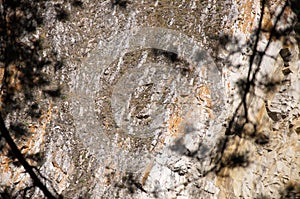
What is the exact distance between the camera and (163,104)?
155 inches

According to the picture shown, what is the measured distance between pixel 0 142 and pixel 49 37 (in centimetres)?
108

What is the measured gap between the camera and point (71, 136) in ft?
12.9

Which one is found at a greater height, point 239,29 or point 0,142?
point 239,29

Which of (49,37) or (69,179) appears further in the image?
(49,37)

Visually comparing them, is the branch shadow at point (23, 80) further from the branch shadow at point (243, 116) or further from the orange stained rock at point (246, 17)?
the orange stained rock at point (246, 17)

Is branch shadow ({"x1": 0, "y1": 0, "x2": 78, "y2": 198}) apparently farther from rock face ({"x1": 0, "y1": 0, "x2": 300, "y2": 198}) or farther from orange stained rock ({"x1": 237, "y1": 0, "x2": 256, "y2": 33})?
orange stained rock ({"x1": 237, "y1": 0, "x2": 256, "y2": 33})

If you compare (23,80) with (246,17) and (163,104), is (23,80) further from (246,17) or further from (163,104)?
(246,17)

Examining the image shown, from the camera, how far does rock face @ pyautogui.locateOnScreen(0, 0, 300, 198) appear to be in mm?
3828

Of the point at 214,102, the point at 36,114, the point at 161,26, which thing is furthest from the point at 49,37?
the point at 214,102

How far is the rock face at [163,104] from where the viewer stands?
3828 mm

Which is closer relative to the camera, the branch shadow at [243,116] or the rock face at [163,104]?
the rock face at [163,104]

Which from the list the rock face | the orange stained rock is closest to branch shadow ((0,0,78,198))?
the rock face

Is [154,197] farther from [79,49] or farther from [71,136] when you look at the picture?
[79,49]

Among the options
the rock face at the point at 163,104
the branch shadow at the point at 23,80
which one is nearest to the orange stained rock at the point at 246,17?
the rock face at the point at 163,104
